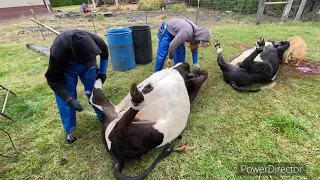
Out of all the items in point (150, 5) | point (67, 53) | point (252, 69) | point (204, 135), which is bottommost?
point (204, 135)

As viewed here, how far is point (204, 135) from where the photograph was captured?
241 cm

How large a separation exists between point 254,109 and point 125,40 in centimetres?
277

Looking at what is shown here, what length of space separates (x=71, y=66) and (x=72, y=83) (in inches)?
8.8

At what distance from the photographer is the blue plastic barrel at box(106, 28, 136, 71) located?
4031 mm

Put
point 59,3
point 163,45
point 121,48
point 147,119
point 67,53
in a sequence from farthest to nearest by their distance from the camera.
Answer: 1. point 59,3
2. point 121,48
3. point 163,45
4. point 147,119
5. point 67,53

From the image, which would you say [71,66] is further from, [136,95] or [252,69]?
[252,69]

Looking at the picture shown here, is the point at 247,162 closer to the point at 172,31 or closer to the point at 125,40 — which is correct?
the point at 172,31

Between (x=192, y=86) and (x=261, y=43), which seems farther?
(x=261, y=43)

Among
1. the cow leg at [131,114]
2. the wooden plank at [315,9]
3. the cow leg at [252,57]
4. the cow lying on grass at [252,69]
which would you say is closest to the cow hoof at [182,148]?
the cow leg at [131,114]

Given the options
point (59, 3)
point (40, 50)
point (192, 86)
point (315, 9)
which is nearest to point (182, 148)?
point (192, 86)

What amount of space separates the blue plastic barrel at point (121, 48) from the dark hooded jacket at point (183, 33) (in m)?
1.13

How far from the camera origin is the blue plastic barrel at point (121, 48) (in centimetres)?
403

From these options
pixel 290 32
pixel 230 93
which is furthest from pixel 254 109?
pixel 290 32

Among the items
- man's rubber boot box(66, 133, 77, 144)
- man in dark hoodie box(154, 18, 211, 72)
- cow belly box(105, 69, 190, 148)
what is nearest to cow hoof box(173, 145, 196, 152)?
cow belly box(105, 69, 190, 148)
